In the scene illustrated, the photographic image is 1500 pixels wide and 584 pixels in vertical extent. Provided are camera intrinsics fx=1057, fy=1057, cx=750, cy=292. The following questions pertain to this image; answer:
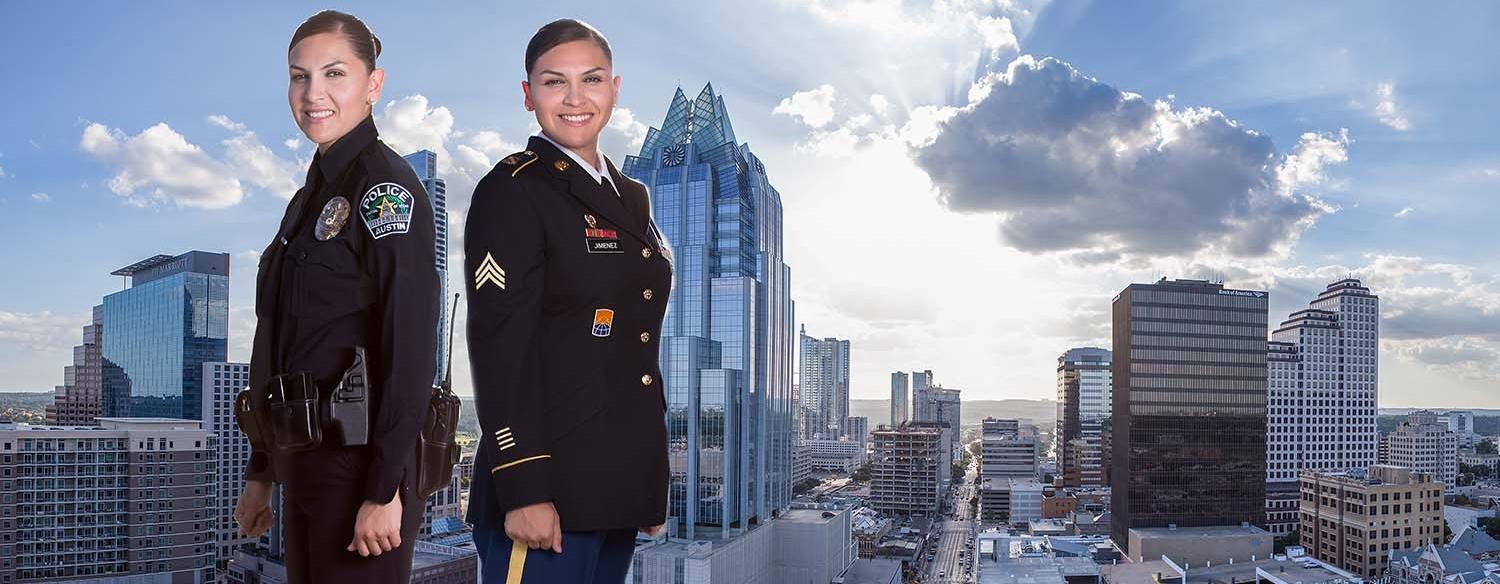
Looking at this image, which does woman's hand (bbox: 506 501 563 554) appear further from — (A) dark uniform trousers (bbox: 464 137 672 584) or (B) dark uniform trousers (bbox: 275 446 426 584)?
(B) dark uniform trousers (bbox: 275 446 426 584)

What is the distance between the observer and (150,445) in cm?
2942

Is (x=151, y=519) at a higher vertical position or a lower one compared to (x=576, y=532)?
lower

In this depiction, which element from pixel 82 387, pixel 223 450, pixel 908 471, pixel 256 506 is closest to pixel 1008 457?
pixel 908 471

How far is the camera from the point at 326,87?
9.40ft

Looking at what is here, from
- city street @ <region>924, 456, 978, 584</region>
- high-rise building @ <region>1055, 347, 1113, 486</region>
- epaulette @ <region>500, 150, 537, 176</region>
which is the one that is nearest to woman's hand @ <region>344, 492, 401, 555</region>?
epaulette @ <region>500, 150, 537, 176</region>

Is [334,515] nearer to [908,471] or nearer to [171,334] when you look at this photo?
[171,334]

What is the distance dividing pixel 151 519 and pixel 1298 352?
50570 millimetres

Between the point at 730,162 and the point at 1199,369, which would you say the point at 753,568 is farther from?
the point at 1199,369

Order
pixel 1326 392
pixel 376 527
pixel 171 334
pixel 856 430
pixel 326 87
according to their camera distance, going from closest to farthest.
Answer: pixel 376 527
pixel 326 87
pixel 171 334
pixel 1326 392
pixel 856 430

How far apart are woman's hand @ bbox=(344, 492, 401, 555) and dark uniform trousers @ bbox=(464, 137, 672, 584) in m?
0.19

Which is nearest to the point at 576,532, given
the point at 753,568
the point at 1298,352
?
the point at 753,568

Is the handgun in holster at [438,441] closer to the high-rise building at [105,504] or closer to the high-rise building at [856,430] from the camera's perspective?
the high-rise building at [105,504]

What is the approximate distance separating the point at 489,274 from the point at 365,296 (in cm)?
41

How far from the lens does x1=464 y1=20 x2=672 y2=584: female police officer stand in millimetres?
2465
